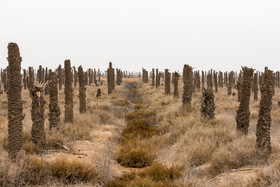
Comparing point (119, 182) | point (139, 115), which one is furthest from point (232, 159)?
point (139, 115)

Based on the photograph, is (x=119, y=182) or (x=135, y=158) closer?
(x=119, y=182)

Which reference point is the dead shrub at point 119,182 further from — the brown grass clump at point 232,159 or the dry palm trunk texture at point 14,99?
the dry palm trunk texture at point 14,99

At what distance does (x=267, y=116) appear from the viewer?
788cm

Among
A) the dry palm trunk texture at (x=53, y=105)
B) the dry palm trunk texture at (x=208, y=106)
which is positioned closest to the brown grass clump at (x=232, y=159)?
the dry palm trunk texture at (x=208, y=106)

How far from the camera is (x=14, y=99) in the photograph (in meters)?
6.64

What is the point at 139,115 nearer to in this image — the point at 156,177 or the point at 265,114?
the point at 265,114

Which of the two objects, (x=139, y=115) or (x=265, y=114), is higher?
(x=265, y=114)

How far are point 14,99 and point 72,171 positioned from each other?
8.34 ft

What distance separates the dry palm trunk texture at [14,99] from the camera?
6.60 m

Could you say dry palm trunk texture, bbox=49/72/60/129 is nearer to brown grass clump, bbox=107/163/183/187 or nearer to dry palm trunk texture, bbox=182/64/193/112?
brown grass clump, bbox=107/163/183/187

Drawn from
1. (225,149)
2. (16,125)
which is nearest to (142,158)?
(225,149)

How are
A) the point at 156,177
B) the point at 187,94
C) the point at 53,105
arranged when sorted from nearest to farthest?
the point at 156,177
the point at 53,105
the point at 187,94

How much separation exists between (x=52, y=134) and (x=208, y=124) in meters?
Answer: 7.24

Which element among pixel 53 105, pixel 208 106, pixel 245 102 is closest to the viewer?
pixel 245 102
